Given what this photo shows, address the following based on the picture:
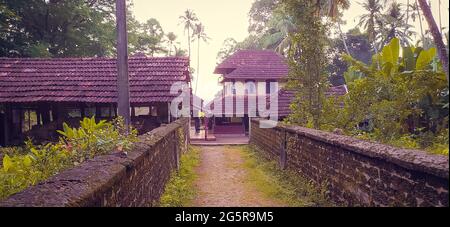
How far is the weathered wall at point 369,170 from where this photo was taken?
3365 mm

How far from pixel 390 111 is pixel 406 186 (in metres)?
4.29

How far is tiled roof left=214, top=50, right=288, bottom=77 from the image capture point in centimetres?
2742

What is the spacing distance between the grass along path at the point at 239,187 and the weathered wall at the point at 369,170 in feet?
1.40

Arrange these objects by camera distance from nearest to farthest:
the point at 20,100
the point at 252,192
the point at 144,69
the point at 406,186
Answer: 1. the point at 406,186
2. the point at 252,192
3. the point at 20,100
4. the point at 144,69

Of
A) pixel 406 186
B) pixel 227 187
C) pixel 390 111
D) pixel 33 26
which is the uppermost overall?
pixel 33 26

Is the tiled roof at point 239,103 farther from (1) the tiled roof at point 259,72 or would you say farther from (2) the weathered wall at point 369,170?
(2) the weathered wall at point 369,170

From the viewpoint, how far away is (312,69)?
10289mm

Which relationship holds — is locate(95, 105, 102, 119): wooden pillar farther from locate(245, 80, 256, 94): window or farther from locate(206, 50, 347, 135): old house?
locate(245, 80, 256, 94): window

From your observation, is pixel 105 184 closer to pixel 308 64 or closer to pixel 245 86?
pixel 308 64

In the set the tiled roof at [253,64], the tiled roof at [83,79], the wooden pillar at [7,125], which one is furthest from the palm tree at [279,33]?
the wooden pillar at [7,125]

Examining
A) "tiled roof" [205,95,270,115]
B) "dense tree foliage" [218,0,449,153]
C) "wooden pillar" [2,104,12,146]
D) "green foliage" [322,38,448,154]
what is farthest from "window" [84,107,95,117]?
"tiled roof" [205,95,270,115]

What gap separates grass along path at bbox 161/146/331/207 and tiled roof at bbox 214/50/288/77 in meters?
16.0
